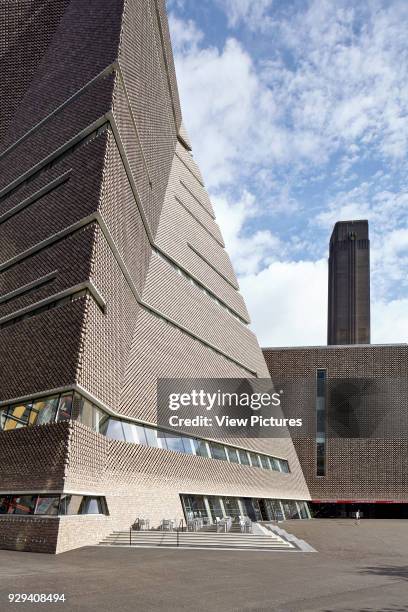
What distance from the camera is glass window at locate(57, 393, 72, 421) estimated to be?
19766 mm

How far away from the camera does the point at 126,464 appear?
23.4 meters

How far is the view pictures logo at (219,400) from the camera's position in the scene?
2973cm

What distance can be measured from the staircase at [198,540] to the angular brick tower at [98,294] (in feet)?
2.74

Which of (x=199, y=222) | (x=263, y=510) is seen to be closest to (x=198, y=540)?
(x=263, y=510)

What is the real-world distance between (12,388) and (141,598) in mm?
12958

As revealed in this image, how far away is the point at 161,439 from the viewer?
27.0m

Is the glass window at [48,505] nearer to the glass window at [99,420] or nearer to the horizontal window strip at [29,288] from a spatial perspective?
the glass window at [99,420]

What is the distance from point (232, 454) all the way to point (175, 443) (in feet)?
23.4

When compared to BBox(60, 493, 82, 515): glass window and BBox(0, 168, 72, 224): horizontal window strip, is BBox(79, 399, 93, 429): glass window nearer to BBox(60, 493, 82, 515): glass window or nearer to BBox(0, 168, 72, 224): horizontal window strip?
BBox(60, 493, 82, 515): glass window

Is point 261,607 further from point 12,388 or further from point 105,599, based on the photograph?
point 12,388

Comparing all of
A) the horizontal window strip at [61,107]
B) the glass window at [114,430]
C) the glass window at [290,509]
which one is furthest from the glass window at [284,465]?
the horizontal window strip at [61,107]

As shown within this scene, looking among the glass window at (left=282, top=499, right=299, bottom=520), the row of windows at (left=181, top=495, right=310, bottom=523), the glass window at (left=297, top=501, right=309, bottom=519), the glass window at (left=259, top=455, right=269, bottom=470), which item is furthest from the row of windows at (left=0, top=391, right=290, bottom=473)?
the glass window at (left=297, top=501, right=309, bottom=519)

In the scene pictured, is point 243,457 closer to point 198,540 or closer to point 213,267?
point 213,267

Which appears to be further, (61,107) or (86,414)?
(61,107)
